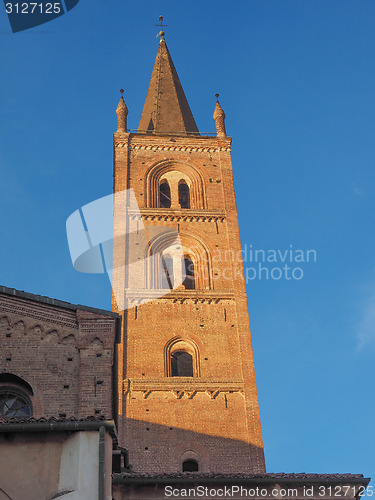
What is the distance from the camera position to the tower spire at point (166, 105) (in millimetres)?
32656

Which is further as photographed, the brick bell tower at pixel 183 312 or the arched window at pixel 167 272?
the arched window at pixel 167 272

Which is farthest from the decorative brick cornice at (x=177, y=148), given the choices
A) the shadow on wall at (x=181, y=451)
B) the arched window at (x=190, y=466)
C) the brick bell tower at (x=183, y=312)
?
the arched window at (x=190, y=466)

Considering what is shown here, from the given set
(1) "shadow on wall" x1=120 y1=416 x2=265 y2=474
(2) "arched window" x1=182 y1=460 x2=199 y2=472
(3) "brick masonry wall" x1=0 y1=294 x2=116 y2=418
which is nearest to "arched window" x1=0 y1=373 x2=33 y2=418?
(3) "brick masonry wall" x1=0 y1=294 x2=116 y2=418

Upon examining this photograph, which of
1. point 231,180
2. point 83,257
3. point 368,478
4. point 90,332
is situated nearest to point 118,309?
point 83,257

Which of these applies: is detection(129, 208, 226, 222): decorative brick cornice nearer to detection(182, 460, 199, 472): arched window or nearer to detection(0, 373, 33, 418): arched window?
detection(182, 460, 199, 472): arched window

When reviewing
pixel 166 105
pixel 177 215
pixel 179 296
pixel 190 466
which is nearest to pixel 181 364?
pixel 179 296

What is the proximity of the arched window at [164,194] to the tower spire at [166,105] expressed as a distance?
272 centimetres

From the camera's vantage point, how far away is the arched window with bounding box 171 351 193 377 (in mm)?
23438

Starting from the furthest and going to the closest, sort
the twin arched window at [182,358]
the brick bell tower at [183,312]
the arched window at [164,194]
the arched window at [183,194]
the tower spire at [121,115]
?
1. the tower spire at [121,115]
2. the arched window at [183,194]
3. the arched window at [164,194]
4. the twin arched window at [182,358]
5. the brick bell tower at [183,312]

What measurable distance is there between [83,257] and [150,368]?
5.76m

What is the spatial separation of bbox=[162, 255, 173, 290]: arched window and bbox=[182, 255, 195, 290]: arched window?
1.50 feet

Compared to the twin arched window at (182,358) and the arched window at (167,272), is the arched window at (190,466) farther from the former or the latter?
the arched window at (167,272)

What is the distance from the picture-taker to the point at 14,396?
13.1m

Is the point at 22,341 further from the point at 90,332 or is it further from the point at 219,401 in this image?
the point at 219,401
